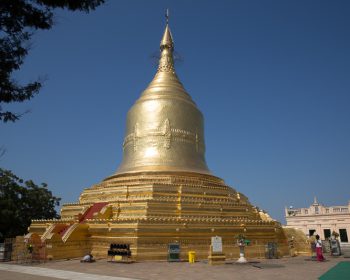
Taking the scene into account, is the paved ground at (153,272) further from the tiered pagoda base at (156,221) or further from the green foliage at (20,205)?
the green foliage at (20,205)

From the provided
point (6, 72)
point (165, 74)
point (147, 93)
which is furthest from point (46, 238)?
point (165, 74)

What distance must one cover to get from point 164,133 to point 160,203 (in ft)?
22.6

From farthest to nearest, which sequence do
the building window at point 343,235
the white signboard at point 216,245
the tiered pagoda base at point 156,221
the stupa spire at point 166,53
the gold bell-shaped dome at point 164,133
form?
the building window at point 343,235 < the stupa spire at point 166,53 < the gold bell-shaped dome at point 164,133 < the tiered pagoda base at point 156,221 < the white signboard at point 216,245

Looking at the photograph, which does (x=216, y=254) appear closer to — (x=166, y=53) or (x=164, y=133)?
(x=164, y=133)

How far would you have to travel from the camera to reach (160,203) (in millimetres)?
18375

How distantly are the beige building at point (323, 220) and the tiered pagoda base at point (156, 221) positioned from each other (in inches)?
742

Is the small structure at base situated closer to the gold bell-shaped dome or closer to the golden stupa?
the golden stupa

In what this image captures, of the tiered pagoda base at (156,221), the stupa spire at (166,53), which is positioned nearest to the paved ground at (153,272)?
the tiered pagoda base at (156,221)

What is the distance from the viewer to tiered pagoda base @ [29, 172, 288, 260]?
16.4 meters

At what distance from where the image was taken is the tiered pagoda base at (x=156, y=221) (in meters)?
16.4

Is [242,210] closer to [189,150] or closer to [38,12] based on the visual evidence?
[189,150]

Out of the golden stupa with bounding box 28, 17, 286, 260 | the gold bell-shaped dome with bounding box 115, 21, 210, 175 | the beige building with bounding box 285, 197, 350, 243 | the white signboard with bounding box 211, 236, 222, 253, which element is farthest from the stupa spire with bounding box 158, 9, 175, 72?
the beige building with bounding box 285, 197, 350, 243

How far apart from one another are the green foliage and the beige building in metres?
24.7

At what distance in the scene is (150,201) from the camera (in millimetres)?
18234
